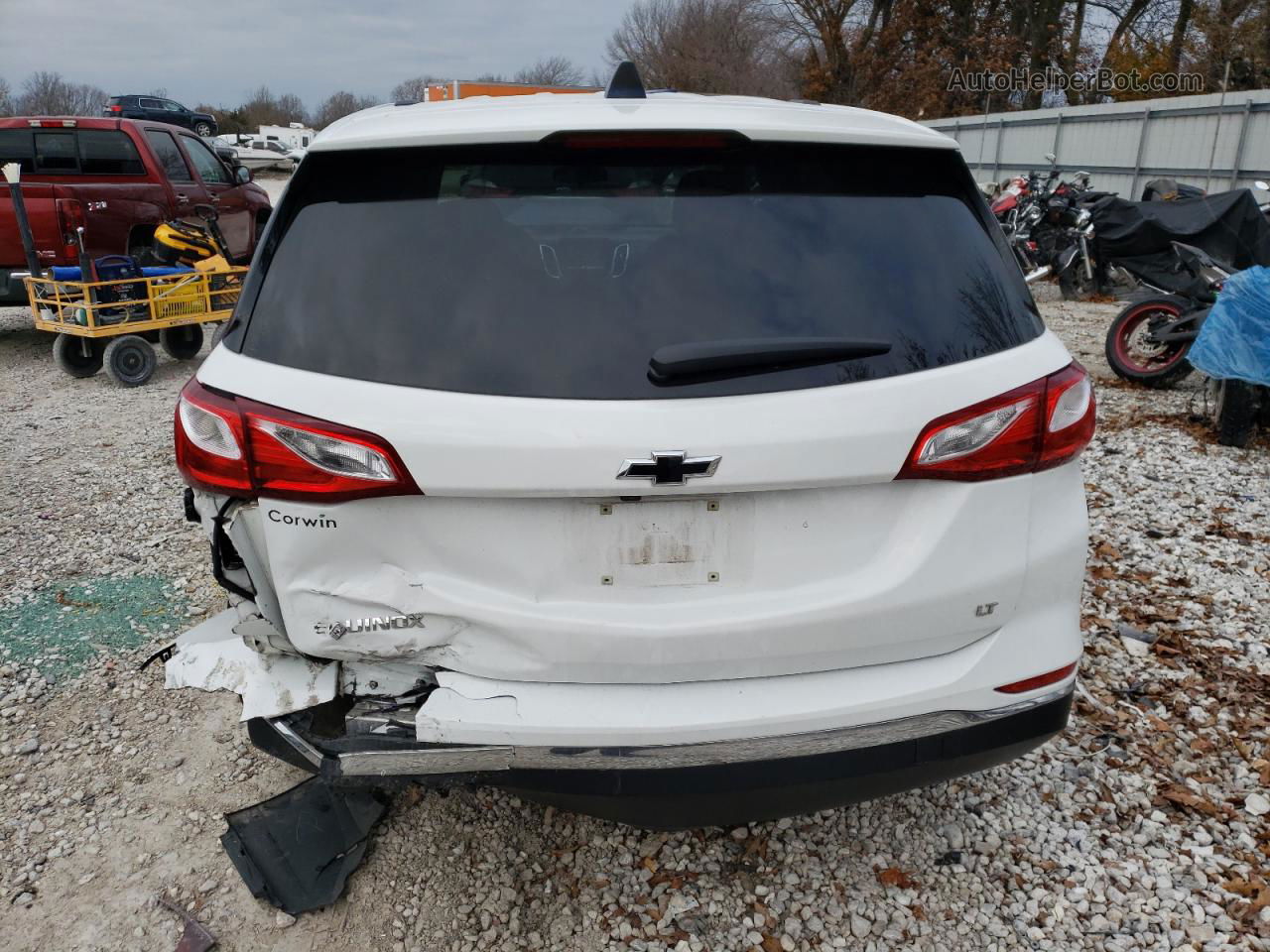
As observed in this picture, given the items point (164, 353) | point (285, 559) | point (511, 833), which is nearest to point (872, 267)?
point (285, 559)

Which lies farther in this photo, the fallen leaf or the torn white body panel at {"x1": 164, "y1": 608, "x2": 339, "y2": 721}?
the fallen leaf

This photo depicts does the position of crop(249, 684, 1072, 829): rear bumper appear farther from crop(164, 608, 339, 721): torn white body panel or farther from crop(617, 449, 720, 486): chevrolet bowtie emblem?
crop(617, 449, 720, 486): chevrolet bowtie emblem

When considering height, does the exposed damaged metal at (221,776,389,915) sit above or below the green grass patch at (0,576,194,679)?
above

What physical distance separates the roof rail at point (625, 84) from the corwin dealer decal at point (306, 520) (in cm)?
117

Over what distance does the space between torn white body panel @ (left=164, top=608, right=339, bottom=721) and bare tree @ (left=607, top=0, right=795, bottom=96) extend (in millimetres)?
37178

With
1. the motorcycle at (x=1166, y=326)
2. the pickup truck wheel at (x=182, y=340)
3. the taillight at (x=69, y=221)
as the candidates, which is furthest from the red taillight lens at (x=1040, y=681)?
the taillight at (x=69, y=221)

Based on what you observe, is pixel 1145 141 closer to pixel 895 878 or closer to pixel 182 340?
pixel 182 340

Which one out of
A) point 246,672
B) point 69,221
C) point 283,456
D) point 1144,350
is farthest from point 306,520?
point 69,221

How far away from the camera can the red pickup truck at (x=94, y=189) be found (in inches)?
366

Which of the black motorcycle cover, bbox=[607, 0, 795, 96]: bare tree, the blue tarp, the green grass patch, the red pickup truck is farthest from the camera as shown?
bbox=[607, 0, 795, 96]: bare tree

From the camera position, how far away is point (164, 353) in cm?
995

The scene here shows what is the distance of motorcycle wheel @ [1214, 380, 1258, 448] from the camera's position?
230 inches

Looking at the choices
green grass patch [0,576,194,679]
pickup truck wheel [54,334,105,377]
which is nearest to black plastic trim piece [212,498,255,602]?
green grass patch [0,576,194,679]

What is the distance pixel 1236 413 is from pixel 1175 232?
456 cm
